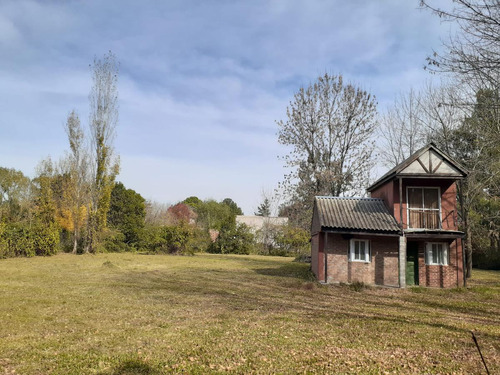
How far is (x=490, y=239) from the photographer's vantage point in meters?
34.2

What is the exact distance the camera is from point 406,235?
1853 cm

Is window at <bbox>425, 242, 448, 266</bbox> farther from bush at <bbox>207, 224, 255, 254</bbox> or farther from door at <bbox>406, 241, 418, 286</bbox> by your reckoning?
bush at <bbox>207, 224, 255, 254</bbox>

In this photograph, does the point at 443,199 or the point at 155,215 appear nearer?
the point at 443,199

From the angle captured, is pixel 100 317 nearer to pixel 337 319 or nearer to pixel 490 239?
pixel 337 319

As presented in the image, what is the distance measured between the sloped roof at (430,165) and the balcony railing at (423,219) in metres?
2.10

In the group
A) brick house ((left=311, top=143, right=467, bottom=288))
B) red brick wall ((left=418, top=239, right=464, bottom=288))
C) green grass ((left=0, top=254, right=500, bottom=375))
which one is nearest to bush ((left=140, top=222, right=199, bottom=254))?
brick house ((left=311, top=143, right=467, bottom=288))

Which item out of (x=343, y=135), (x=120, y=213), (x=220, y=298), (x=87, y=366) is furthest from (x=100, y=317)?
(x=120, y=213)

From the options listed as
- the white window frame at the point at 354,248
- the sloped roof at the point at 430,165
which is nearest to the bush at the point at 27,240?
the white window frame at the point at 354,248

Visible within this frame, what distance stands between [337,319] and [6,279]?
14.5 meters

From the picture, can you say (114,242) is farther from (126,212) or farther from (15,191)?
(15,191)

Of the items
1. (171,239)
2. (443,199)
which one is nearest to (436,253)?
(443,199)

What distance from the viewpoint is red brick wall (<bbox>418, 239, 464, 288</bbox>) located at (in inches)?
738

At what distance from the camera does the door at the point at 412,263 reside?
19172 millimetres

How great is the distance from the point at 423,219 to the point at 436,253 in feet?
6.13
